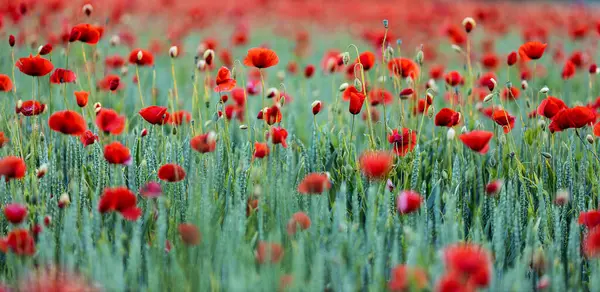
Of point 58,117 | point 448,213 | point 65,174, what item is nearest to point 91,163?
point 65,174

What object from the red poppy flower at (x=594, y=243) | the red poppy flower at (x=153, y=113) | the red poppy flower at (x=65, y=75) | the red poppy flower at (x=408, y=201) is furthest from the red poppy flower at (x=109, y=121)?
the red poppy flower at (x=594, y=243)

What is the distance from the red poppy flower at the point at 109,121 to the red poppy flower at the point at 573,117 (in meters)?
1.10

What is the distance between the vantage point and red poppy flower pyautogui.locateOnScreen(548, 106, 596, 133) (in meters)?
1.55

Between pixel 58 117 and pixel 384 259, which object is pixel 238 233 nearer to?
pixel 384 259

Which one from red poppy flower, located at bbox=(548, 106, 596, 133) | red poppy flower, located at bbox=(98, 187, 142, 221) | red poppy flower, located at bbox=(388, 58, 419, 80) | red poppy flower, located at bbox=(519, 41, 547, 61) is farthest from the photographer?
red poppy flower, located at bbox=(388, 58, 419, 80)

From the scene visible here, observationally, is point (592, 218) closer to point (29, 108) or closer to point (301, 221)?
point (301, 221)

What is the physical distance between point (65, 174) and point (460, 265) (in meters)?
1.37

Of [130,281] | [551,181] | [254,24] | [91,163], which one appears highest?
[254,24]

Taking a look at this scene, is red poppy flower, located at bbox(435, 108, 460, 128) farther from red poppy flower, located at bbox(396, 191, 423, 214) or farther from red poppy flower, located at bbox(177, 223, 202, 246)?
red poppy flower, located at bbox(177, 223, 202, 246)

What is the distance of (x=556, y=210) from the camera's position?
1.44m

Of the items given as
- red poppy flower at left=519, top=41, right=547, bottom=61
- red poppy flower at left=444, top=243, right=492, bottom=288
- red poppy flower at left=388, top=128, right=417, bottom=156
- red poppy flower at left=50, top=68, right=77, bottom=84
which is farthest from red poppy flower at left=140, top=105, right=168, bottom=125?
red poppy flower at left=519, top=41, right=547, bottom=61

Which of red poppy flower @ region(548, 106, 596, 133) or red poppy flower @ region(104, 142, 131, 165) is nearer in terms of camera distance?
red poppy flower @ region(104, 142, 131, 165)

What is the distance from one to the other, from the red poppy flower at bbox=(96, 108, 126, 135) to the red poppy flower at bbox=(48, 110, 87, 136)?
45mm

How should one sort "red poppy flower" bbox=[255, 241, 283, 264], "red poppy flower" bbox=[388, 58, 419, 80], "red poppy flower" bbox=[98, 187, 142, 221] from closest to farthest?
"red poppy flower" bbox=[255, 241, 283, 264]
"red poppy flower" bbox=[98, 187, 142, 221]
"red poppy flower" bbox=[388, 58, 419, 80]
